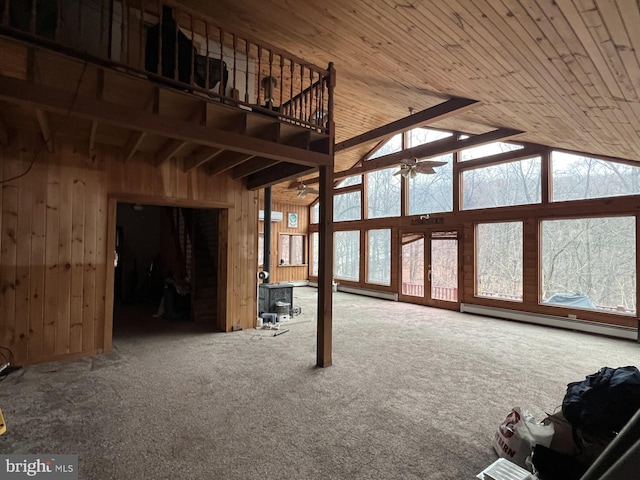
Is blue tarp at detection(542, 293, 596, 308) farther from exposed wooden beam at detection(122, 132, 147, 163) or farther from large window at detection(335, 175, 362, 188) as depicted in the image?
exposed wooden beam at detection(122, 132, 147, 163)

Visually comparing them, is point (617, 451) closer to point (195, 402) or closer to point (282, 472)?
point (282, 472)

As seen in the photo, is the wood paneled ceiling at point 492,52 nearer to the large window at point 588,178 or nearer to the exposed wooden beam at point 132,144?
the large window at point 588,178

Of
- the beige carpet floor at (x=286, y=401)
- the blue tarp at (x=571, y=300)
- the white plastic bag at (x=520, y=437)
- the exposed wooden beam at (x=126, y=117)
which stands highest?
the exposed wooden beam at (x=126, y=117)

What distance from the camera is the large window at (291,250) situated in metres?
11.5

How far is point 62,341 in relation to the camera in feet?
12.5

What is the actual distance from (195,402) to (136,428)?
0.50 m

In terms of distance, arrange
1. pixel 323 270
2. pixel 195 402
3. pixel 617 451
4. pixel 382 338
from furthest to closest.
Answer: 1. pixel 382 338
2. pixel 323 270
3. pixel 195 402
4. pixel 617 451

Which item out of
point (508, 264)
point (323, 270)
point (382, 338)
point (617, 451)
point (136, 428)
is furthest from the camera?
point (508, 264)

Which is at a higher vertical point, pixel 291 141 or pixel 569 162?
pixel 569 162

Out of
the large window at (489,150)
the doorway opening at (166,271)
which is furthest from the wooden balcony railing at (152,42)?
the large window at (489,150)

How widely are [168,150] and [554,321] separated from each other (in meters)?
6.99

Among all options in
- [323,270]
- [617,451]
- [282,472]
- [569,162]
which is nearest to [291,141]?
[323,270]

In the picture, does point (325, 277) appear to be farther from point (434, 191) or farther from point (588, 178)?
point (434, 191)

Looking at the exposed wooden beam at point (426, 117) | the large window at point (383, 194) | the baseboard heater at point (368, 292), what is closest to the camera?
the exposed wooden beam at point (426, 117)
